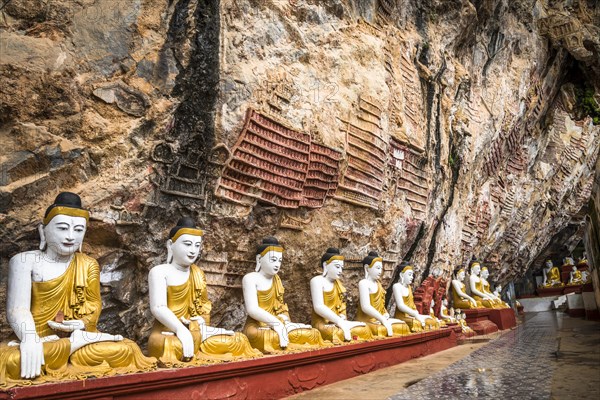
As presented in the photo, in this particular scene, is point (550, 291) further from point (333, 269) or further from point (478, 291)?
point (333, 269)

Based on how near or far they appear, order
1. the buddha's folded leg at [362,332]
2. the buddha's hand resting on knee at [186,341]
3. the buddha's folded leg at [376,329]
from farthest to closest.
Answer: the buddha's folded leg at [376,329] → the buddha's folded leg at [362,332] → the buddha's hand resting on knee at [186,341]

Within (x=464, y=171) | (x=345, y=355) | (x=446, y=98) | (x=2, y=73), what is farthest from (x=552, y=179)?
(x=2, y=73)

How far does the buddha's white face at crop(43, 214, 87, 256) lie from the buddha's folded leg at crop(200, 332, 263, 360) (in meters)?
1.39

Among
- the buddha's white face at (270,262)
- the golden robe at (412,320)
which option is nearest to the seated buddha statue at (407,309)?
the golden robe at (412,320)

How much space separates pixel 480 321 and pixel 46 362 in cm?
1093

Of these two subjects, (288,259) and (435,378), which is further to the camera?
(288,259)

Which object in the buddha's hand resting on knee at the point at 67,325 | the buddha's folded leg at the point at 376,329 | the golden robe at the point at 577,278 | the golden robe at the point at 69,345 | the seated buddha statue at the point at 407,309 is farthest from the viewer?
the golden robe at the point at 577,278

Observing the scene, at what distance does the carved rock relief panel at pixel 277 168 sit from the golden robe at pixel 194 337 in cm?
150

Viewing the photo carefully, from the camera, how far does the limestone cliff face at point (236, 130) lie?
4.73 m

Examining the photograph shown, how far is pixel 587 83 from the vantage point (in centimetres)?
1648

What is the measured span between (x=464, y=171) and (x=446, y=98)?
206 centimetres

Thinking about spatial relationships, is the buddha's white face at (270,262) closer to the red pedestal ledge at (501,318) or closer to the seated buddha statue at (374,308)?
the seated buddha statue at (374,308)

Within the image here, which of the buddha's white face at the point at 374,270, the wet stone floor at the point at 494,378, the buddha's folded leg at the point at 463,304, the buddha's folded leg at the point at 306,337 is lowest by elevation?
the wet stone floor at the point at 494,378

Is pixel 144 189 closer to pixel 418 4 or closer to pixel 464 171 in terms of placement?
pixel 418 4
